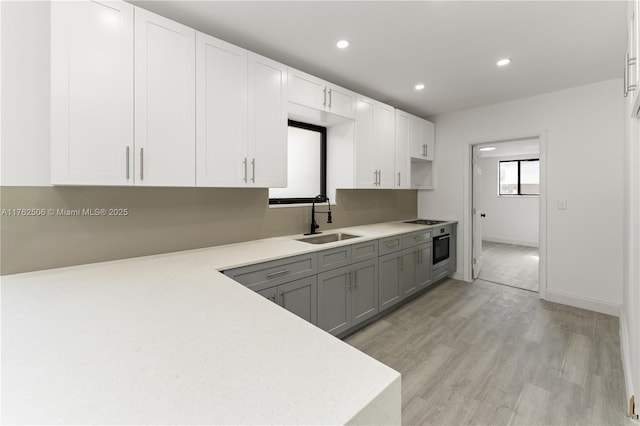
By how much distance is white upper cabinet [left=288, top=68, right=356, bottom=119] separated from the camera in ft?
8.29

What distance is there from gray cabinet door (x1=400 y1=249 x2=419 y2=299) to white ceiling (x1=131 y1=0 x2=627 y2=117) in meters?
1.96

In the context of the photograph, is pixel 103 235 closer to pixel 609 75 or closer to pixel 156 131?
pixel 156 131

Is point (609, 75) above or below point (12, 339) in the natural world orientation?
above

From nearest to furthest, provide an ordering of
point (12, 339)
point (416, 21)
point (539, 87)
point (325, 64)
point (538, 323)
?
point (12, 339)
point (416, 21)
point (325, 64)
point (538, 323)
point (539, 87)

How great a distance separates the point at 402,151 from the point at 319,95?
5.26ft

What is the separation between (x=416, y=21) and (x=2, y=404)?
2660 millimetres

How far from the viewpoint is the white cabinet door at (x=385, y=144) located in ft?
11.3

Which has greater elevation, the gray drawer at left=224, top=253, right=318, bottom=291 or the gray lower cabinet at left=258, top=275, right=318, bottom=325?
the gray drawer at left=224, top=253, right=318, bottom=291

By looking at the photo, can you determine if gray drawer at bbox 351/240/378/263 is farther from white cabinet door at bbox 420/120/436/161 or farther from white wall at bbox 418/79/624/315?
white wall at bbox 418/79/624/315

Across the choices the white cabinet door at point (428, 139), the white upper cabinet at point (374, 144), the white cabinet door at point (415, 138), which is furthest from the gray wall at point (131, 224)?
the white cabinet door at point (428, 139)

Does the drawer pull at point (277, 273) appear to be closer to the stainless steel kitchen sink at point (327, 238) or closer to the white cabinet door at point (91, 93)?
the stainless steel kitchen sink at point (327, 238)

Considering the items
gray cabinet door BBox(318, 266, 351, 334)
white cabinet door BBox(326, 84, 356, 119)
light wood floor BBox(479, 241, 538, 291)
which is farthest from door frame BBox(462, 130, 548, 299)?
gray cabinet door BBox(318, 266, 351, 334)

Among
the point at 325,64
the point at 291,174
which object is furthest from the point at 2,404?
the point at 325,64

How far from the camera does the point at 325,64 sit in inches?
106
